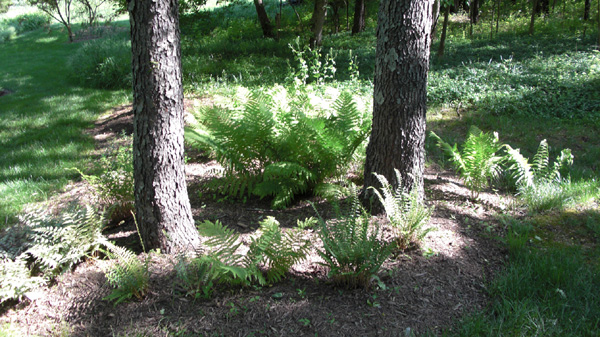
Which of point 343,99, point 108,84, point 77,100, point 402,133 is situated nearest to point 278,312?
point 402,133

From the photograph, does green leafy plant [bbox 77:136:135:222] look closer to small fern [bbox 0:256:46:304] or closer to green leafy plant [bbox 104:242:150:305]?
small fern [bbox 0:256:46:304]

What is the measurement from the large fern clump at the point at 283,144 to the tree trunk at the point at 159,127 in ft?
3.03

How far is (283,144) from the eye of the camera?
4.14 meters

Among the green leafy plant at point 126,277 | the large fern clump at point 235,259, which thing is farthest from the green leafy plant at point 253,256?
the green leafy plant at point 126,277

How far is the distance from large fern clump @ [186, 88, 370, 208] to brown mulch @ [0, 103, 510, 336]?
0.83m

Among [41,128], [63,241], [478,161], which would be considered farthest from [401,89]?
[41,128]

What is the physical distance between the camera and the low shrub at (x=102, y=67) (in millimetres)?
10594

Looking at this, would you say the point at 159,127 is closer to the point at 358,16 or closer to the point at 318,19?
the point at 318,19

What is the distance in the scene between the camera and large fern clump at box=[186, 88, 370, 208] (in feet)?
13.1

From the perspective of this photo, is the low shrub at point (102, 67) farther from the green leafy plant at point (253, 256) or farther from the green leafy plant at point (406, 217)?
the green leafy plant at point (406, 217)

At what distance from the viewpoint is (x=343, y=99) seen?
168 inches

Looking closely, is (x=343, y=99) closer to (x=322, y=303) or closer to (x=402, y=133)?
(x=402, y=133)

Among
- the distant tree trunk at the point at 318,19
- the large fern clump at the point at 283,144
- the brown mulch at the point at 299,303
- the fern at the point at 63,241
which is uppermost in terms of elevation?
the distant tree trunk at the point at 318,19

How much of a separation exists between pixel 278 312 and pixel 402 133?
6.17ft
